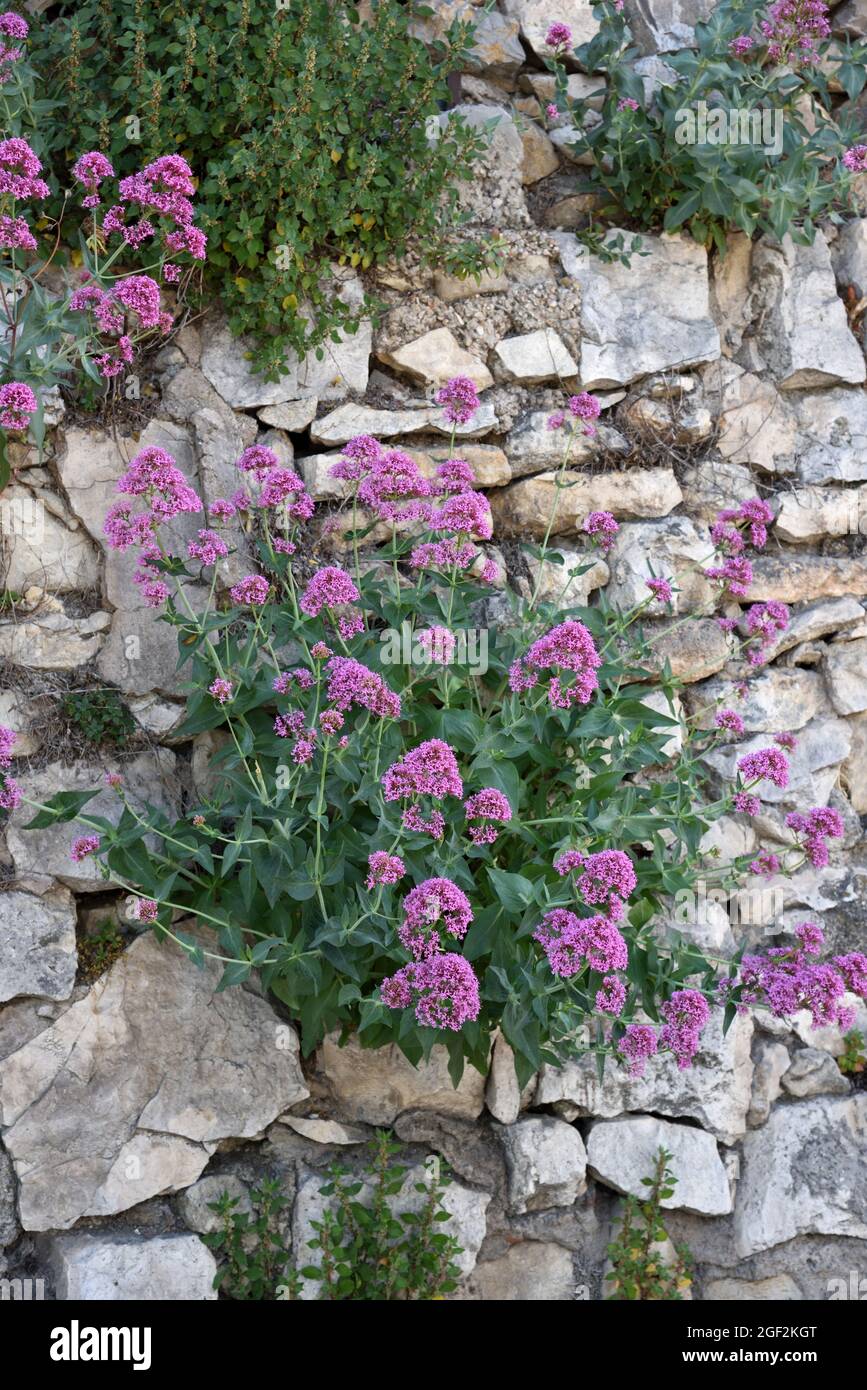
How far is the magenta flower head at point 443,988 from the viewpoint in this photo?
3105 mm

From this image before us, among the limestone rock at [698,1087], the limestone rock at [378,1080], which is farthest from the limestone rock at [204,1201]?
the limestone rock at [698,1087]

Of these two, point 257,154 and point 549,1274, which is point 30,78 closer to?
point 257,154

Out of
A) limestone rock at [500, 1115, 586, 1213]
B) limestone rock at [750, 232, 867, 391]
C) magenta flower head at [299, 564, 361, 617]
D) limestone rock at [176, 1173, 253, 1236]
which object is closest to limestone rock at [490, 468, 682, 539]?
limestone rock at [750, 232, 867, 391]

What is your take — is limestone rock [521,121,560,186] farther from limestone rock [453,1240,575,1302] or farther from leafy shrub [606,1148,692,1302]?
limestone rock [453,1240,575,1302]

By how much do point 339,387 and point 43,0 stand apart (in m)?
1.81

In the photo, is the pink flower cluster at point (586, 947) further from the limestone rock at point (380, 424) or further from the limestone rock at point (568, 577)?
the limestone rock at point (380, 424)

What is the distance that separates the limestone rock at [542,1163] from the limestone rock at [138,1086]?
0.78 meters

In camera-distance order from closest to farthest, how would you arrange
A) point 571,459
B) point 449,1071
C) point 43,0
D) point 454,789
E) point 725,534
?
point 454,789
point 449,1071
point 725,534
point 43,0
point 571,459

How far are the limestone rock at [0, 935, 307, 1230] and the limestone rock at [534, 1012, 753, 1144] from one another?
43.8 inches

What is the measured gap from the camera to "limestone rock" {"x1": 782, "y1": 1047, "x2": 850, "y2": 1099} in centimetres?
470

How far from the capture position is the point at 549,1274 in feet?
14.2

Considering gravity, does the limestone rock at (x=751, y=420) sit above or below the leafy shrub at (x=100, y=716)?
above

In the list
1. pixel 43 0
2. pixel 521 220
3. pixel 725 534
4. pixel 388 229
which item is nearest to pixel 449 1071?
pixel 725 534

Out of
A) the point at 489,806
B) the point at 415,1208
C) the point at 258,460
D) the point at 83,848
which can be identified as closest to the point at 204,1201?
the point at 415,1208
